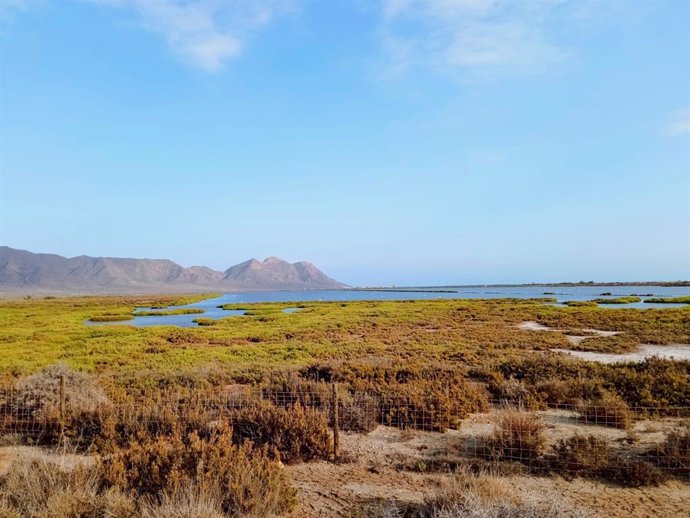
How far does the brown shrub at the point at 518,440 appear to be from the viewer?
26.2ft

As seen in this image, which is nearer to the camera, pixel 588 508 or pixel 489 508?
pixel 489 508

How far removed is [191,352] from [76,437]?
15.1 meters

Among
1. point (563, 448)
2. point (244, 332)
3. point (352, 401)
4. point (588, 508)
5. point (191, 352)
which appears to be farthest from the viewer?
point (244, 332)

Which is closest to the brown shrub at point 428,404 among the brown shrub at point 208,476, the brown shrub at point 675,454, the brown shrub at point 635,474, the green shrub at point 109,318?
the brown shrub at point 635,474

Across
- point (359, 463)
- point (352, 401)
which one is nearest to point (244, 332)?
point (352, 401)

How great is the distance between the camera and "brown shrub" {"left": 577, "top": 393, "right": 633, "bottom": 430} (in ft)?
32.5

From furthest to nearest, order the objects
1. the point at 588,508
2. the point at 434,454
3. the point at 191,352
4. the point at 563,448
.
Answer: the point at 191,352, the point at 434,454, the point at 563,448, the point at 588,508

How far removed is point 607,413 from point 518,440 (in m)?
3.54

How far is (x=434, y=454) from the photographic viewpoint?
328 inches

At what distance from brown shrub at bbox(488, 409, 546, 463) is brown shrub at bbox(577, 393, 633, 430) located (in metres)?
2.74

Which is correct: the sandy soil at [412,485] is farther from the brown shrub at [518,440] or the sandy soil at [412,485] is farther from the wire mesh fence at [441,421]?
the brown shrub at [518,440]

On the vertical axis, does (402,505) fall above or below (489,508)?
below

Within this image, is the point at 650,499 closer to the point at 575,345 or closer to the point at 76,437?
the point at 76,437

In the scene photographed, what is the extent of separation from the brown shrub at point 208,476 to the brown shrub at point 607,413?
25.1 ft
